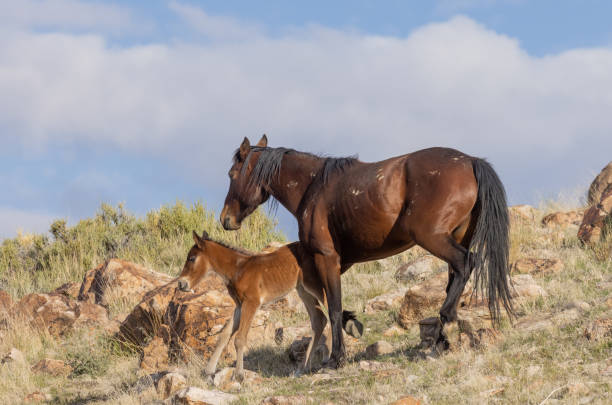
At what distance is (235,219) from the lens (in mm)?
9414

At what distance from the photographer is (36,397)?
970 cm

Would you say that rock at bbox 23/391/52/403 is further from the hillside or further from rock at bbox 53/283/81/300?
rock at bbox 53/283/81/300

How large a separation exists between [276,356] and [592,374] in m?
4.42

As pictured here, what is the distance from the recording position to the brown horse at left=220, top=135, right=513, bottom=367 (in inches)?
298

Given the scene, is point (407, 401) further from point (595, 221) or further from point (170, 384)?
point (595, 221)

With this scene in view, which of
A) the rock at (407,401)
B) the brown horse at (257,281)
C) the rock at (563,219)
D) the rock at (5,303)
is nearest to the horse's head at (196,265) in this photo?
the brown horse at (257,281)

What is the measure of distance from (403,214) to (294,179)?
176 cm

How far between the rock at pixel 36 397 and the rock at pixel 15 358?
150 cm

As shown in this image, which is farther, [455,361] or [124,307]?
[124,307]

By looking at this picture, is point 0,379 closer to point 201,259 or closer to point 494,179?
point 201,259

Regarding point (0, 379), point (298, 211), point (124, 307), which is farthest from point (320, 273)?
point (124, 307)

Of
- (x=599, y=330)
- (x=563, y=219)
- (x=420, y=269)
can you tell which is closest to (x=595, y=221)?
(x=563, y=219)

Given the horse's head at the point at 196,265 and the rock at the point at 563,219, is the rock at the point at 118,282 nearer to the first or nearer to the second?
the horse's head at the point at 196,265

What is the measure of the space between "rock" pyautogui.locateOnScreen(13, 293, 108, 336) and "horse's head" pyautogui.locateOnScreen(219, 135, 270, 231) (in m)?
4.74
